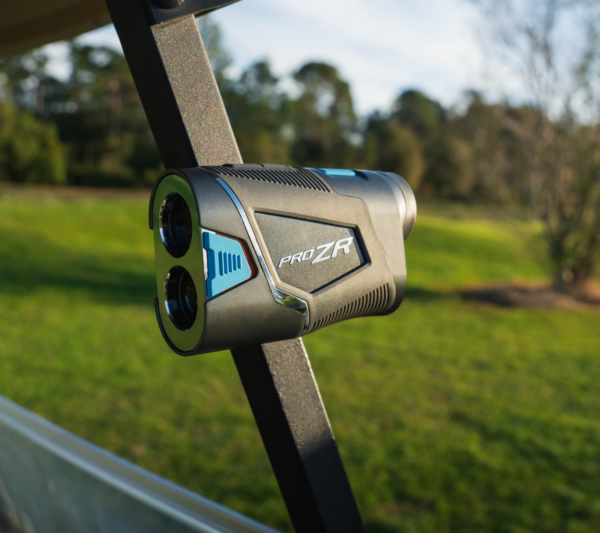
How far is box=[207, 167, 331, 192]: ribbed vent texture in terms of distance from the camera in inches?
20.8

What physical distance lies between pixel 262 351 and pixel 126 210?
12.9 meters

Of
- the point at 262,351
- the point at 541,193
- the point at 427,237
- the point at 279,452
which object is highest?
the point at 262,351

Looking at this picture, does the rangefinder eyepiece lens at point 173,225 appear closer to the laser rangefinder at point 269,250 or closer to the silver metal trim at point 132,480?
the laser rangefinder at point 269,250

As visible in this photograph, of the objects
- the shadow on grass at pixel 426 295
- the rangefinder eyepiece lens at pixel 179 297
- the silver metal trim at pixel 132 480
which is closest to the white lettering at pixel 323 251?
the rangefinder eyepiece lens at pixel 179 297

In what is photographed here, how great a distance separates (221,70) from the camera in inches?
675

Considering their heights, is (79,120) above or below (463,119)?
above

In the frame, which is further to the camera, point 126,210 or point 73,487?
point 126,210

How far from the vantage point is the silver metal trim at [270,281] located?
0.50 m

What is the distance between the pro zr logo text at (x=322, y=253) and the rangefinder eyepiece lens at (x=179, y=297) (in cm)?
10

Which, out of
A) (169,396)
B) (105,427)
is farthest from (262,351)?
(169,396)

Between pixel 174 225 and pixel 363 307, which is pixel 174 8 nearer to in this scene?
pixel 174 225

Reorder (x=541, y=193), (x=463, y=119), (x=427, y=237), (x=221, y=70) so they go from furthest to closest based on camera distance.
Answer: (x=221, y=70)
(x=427, y=237)
(x=463, y=119)
(x=541, y=193)

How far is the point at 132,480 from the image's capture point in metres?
1.12

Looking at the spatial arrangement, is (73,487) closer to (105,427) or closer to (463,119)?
(105,427)
